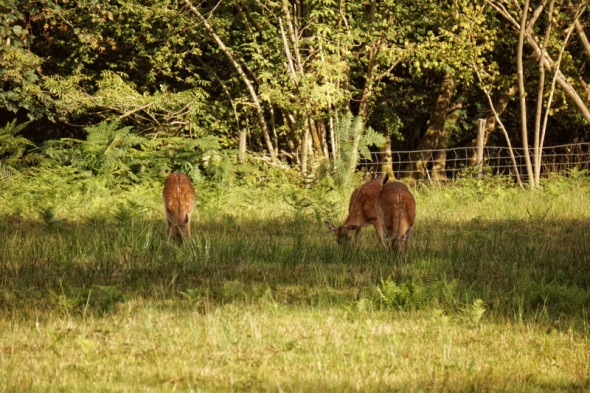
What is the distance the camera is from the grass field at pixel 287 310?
4.71 meters

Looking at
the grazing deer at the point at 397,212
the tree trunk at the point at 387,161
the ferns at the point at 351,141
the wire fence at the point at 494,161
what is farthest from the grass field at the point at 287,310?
→ the tree trunk at the point at 387,161

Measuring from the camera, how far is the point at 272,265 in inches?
319

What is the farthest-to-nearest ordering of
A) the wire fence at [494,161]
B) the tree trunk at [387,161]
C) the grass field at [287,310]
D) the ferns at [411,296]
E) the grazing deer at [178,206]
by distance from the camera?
the tree trunk at [387,161], the wire fence at [494,161], the grazing deer at [178,206], the ferns at [411,296], the grass field at [287,310]

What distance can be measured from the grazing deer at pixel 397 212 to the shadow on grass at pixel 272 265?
24 centimetres

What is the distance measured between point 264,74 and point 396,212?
32.4ft

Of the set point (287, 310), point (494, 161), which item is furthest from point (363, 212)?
point (494, 161)

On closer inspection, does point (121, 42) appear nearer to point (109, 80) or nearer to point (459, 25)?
point (109, 80)

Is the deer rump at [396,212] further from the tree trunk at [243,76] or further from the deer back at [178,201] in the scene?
the tree trunk at [243,76]

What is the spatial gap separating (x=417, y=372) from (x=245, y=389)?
3.76ft

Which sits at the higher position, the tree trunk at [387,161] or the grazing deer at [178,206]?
the tree trunk at [387,161]

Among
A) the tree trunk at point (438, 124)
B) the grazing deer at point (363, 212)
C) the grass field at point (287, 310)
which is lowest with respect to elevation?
the grass field at point (287, 310)

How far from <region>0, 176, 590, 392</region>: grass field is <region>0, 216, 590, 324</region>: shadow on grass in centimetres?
3

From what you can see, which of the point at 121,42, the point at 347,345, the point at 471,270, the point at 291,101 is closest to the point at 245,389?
the point at 347,345

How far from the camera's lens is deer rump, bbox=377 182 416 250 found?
27.7 feet
